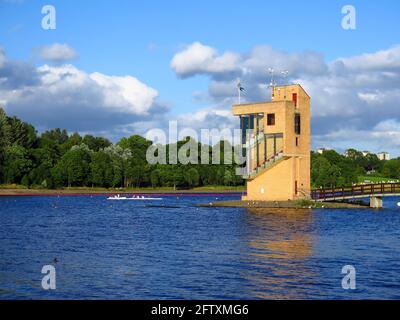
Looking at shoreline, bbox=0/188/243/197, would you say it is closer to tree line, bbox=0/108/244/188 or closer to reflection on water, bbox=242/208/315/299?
tree line, bbox=0/108/244/188

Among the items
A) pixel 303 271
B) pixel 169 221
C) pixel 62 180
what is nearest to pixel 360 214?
pixel 169 221

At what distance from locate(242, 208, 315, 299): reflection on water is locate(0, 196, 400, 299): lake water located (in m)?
0.06

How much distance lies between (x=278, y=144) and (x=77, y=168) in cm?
8834

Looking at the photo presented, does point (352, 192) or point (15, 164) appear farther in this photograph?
point (15, 164)

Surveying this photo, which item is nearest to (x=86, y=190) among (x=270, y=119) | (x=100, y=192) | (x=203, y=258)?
(x=100, y=192)

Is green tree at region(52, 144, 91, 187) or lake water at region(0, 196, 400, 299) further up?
green tree at region(52, 144, 91, 187)

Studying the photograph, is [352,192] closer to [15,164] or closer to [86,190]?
[86,190]

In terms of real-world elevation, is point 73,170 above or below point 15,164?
below

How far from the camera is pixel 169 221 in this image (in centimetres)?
7356

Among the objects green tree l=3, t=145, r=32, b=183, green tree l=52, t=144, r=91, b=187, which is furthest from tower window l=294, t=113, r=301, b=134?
green tree l=3, t=145, r=32, b=183

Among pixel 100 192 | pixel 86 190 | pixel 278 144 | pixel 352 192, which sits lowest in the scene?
pixel 100 192

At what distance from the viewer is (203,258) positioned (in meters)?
41.1

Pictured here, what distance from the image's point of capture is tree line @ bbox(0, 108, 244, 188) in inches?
6565
